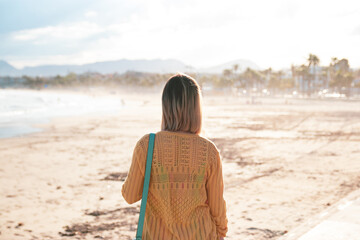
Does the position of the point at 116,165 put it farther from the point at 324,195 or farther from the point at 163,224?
the point at 163,224

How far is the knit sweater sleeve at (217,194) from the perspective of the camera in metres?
1.79

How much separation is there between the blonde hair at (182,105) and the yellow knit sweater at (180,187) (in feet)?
0.17

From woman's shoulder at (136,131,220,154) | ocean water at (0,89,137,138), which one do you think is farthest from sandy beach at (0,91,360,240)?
ocean water at (0,89,137,138)

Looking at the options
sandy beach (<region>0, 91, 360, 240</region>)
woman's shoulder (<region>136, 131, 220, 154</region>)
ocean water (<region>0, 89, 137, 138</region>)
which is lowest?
sandy beach (<region>0, 91, 360, 240</region>)

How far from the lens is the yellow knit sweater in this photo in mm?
1751

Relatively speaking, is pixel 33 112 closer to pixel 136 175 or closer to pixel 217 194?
pixel 136 175

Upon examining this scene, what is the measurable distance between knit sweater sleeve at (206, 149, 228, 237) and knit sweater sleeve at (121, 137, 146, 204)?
1.25ft

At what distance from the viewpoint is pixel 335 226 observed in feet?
13.0

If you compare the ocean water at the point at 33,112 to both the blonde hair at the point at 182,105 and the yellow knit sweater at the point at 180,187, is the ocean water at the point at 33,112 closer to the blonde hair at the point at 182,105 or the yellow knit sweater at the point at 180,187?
the yellow knit sweater at the point at 180,187

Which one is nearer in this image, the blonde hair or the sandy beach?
the blonde hair

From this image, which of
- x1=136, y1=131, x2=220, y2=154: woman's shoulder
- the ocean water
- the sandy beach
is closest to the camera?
x1=136, y1=131, x2=220, y2=154: woman's shoulder

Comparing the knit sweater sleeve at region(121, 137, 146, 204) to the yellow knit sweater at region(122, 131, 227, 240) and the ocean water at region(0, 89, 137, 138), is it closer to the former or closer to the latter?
the yellow knit sweater at region(122, 131, 227, 240)

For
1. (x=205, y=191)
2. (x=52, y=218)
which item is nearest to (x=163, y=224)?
(x=205, y=191)

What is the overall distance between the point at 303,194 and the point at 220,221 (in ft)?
18.9
